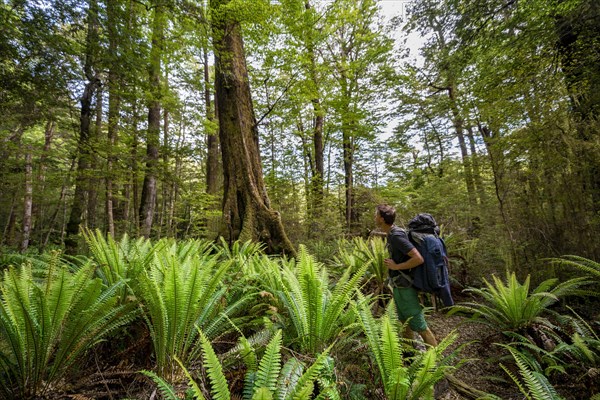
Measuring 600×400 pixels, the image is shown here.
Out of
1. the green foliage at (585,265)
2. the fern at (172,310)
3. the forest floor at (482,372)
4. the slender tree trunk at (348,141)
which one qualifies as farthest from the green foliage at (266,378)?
the slender tree trunk at (348,141)

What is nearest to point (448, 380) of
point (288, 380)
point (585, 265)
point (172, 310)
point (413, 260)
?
point (413, 260)

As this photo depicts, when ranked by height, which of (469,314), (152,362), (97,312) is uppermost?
(97,312)

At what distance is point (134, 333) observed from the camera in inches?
77.8

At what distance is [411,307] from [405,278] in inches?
11.2

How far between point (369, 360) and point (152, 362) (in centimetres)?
154

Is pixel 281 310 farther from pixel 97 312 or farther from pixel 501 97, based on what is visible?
pixel 501 97

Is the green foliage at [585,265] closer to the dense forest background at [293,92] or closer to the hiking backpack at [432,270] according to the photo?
the dense forest background at [293,92]

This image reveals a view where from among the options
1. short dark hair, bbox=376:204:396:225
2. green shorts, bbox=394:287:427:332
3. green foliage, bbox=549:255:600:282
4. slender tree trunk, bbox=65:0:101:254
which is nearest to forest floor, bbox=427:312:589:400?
green shorts, bbox=394:287:427:332

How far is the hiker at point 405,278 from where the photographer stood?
2.71 metres

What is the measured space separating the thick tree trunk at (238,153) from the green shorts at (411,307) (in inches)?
111

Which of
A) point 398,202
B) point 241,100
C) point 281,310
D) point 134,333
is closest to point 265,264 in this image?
point 281,310

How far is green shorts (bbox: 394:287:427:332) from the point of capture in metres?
2.72

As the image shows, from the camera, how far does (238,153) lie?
18.7 feet

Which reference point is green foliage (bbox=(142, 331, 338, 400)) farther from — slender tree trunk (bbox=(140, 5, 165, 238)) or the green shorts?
slender tree trunk (bbox=(140, 5, 165, 238))
